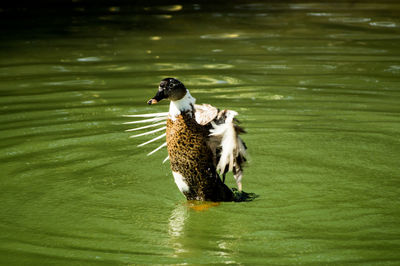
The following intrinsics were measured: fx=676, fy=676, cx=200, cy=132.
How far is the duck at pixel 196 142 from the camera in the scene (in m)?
4.09

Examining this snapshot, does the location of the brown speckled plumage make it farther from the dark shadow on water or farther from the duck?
the dark shadow on water

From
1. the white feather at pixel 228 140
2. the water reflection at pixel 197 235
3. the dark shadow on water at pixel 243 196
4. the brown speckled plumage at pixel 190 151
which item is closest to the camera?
the water reflection at pixel 197 235

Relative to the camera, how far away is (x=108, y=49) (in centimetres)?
1001

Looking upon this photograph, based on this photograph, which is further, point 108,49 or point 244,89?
point 108,49

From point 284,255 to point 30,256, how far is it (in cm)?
144

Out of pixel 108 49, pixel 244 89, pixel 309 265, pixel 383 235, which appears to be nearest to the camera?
pixel 309 265

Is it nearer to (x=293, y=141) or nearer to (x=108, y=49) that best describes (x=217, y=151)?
(x=293, y=141)

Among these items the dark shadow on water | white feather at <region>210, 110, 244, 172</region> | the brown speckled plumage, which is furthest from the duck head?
the dark shadow on water

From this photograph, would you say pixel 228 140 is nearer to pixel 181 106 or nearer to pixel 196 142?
pixel 196 142

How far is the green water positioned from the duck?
0.82 feet

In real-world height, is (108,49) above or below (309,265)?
above

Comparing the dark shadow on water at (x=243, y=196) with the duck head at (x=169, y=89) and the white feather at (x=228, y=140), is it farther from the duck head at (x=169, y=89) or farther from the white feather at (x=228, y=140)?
the duck head at (x=169, y=89)

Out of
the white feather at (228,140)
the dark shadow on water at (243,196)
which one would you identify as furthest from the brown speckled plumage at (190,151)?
the dark shadow on water at (243,196)

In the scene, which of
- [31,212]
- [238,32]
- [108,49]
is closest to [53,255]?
[31,212]
